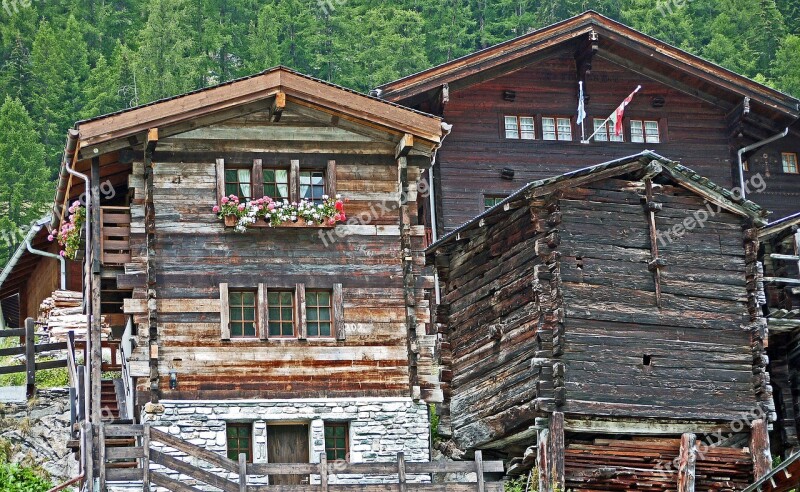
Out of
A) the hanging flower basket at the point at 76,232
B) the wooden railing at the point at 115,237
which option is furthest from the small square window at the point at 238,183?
the hanging flower basket at the point at 76,232

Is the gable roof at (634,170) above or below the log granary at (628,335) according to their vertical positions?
above

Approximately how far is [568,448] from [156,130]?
10.3 m

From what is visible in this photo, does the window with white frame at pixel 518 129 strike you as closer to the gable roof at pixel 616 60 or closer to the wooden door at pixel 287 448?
the gable roof at pixel 616 60

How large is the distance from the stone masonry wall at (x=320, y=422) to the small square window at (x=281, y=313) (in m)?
1.39

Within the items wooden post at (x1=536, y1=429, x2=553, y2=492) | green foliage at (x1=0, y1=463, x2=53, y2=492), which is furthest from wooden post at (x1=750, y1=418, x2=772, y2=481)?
green foliage at (x1=0, y1=463, x2=53, y2=492)

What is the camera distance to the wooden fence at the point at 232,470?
26312mm

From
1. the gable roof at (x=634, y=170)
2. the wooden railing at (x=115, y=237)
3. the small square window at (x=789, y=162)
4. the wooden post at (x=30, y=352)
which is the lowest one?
the wooden post at (x=30, y=352)

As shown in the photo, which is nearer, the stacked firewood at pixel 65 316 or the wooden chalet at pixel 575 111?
the stacked firewood at pixel 65 316

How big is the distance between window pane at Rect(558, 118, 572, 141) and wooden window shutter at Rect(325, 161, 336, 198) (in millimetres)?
10862

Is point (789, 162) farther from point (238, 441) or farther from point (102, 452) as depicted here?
point (102, 452)

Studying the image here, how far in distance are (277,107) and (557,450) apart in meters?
8.69

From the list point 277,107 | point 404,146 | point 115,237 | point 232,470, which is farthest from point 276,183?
point 232,470

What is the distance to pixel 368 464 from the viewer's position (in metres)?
26.9

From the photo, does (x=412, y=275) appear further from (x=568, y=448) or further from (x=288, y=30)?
(x=288, y=30)
